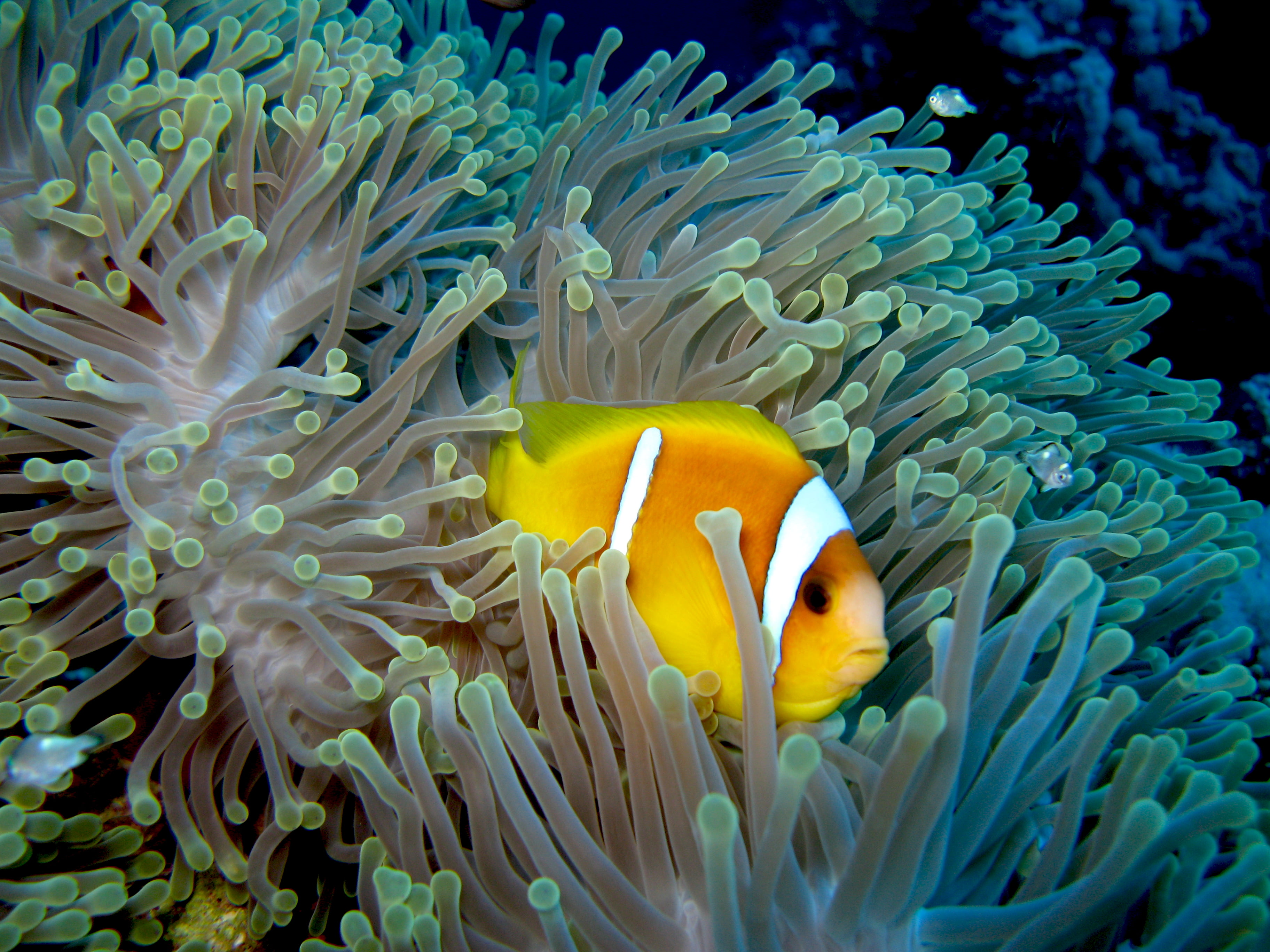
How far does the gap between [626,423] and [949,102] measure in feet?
6.12

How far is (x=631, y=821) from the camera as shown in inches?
37.0

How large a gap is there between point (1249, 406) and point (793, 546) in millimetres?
2737

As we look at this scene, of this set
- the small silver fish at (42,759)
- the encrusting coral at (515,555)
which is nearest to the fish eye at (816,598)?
the encrusting coral at (515,555)

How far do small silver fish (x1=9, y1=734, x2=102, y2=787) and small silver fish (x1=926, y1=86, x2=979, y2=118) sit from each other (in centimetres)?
238

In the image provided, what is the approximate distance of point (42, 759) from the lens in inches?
37.4

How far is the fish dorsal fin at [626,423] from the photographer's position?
99 centimetres

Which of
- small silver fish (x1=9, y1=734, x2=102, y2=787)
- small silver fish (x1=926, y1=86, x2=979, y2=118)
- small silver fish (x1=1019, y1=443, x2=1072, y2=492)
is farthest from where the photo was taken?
small silver fish (x1=926, y1=86, x2=979, y2=118)

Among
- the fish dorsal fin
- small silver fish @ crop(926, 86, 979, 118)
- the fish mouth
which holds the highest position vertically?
small silver fish @ crop(926, 86, 979, 118)

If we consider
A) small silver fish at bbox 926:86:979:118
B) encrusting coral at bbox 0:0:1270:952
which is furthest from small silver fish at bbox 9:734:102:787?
small silver fish at bbox 926:86:979:118

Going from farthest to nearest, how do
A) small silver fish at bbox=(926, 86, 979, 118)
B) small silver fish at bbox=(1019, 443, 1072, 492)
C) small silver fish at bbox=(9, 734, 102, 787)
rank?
small silver fish at bbox=(926, 86, 979, 118) → small silver fish at bbox=(1019, 443, 1072, 492) → small silver fish at bbox=(9, 734, 102, 787)

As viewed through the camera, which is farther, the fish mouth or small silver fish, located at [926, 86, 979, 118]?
small silver fish, located at [926, 86, 979, 118]

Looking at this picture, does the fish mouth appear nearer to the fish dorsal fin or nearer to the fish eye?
the fish eye

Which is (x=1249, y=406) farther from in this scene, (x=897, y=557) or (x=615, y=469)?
(x=615, y=469)

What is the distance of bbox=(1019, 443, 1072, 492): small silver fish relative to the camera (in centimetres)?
143
